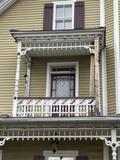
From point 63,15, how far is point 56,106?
4748 millimetres

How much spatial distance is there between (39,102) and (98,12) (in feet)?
16.9

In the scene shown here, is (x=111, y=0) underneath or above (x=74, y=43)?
above

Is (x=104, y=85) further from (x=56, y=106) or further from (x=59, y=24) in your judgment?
(x=59, y=24)

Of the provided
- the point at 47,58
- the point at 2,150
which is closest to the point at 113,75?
the point at 47,58

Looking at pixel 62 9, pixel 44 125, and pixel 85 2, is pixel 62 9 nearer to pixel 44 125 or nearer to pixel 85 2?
pixel 85 2

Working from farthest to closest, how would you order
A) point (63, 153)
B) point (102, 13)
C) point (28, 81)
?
point (102, 13) < point (28, 81) < point (63, 153)

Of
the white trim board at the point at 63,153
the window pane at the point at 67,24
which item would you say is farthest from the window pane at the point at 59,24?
the white trim board at the point at 63,153

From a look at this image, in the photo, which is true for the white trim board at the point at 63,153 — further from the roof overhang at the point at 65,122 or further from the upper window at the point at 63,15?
the upper window at the point at 63,15

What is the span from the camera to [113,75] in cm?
1672

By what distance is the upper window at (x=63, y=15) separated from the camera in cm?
1834

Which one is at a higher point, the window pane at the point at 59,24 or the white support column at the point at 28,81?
the window pane at the point at 59,24

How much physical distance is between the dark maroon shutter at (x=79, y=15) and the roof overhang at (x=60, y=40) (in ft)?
5.20

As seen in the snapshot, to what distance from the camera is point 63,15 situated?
61.0ft

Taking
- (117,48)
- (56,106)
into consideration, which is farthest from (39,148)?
(117,48)
